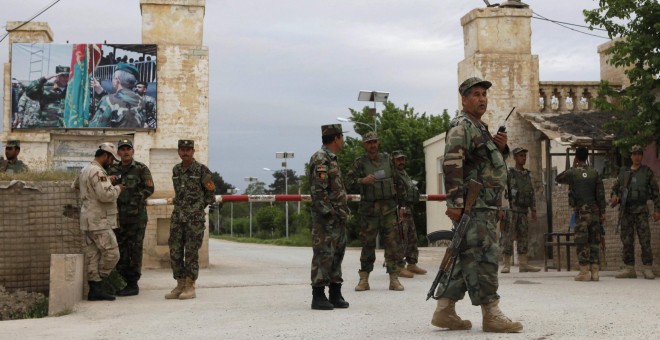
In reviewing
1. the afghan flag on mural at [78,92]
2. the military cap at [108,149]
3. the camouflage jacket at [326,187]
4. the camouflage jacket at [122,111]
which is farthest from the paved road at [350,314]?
the afghan flag on mural at [78,92]

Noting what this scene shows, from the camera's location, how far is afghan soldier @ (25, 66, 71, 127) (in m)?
16.3

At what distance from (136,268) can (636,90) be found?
774cm

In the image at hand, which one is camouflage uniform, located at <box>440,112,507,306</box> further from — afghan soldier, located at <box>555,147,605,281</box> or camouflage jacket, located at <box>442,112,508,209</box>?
afghan soldier, located at <box>555,147,605,281</box>

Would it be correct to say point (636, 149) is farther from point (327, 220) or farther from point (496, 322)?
point (496, 322)

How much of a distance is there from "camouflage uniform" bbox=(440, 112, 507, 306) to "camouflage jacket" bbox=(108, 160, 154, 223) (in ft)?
17.3

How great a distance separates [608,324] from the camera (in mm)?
7242

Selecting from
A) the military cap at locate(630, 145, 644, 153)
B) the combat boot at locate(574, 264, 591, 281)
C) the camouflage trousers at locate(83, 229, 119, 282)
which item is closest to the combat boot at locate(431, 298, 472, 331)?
the camouflage trousers at locate(83, 229, 119, 282)

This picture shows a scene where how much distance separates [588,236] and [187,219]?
5.77 meters

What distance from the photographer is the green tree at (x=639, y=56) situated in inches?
495

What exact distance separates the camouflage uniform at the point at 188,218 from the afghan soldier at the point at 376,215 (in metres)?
2.04

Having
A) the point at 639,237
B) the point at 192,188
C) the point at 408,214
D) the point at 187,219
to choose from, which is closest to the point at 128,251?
the point at 187,219

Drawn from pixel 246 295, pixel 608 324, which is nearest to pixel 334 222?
pixel 246 295

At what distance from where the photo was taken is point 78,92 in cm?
1633

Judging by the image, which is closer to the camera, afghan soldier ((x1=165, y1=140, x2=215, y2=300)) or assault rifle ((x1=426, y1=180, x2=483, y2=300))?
assault rifle ((x1=426, y1=180, x2=483, y2=300))
